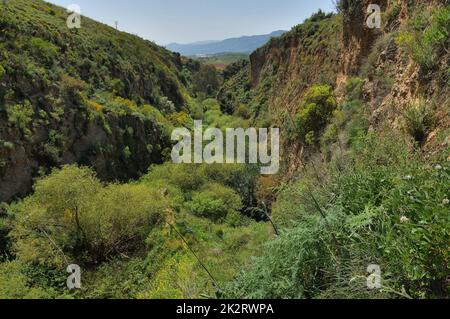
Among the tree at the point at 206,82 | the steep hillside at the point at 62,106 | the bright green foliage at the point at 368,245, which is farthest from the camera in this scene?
the tree at the point at 206,82

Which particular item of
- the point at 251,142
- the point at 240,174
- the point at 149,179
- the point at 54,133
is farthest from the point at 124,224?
the point at 251,142

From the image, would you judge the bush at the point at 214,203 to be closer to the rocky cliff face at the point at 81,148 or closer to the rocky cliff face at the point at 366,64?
the rocky cliff face at the point at 81,148

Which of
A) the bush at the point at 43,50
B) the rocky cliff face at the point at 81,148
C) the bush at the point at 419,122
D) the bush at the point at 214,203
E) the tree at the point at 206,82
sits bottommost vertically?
the bush at the point at 214,203

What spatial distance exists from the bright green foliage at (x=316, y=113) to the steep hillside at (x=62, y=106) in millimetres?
12170

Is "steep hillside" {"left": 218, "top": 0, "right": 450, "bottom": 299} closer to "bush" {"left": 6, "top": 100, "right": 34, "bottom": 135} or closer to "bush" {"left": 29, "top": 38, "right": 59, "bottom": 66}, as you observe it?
"bush" {"left": 6, "top": 100, "right": 34, "bottom": 135}

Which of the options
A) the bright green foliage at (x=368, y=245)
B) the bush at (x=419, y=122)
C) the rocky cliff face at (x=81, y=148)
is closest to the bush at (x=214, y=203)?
the rocky cliff face at (x=81, y=148)

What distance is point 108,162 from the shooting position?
74.6 feet

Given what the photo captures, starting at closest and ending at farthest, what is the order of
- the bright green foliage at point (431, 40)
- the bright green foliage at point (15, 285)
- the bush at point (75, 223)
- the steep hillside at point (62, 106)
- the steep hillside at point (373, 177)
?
the steep hillside at point (373, 177) < the bright green foliage at point (431, 40) < the bright green foliage at point (15, 285) < the bush at point (75, 223) < the steep hillside at point (62, 106)

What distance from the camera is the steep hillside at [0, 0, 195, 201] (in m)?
17.2

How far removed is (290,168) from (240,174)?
22.8 feet

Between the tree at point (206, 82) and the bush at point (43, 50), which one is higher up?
the tree at point (206, 82)

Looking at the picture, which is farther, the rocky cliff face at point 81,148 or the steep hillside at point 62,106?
the steep hillside at point 62,106

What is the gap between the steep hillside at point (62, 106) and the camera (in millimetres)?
17219

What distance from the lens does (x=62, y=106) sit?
68.4ft
